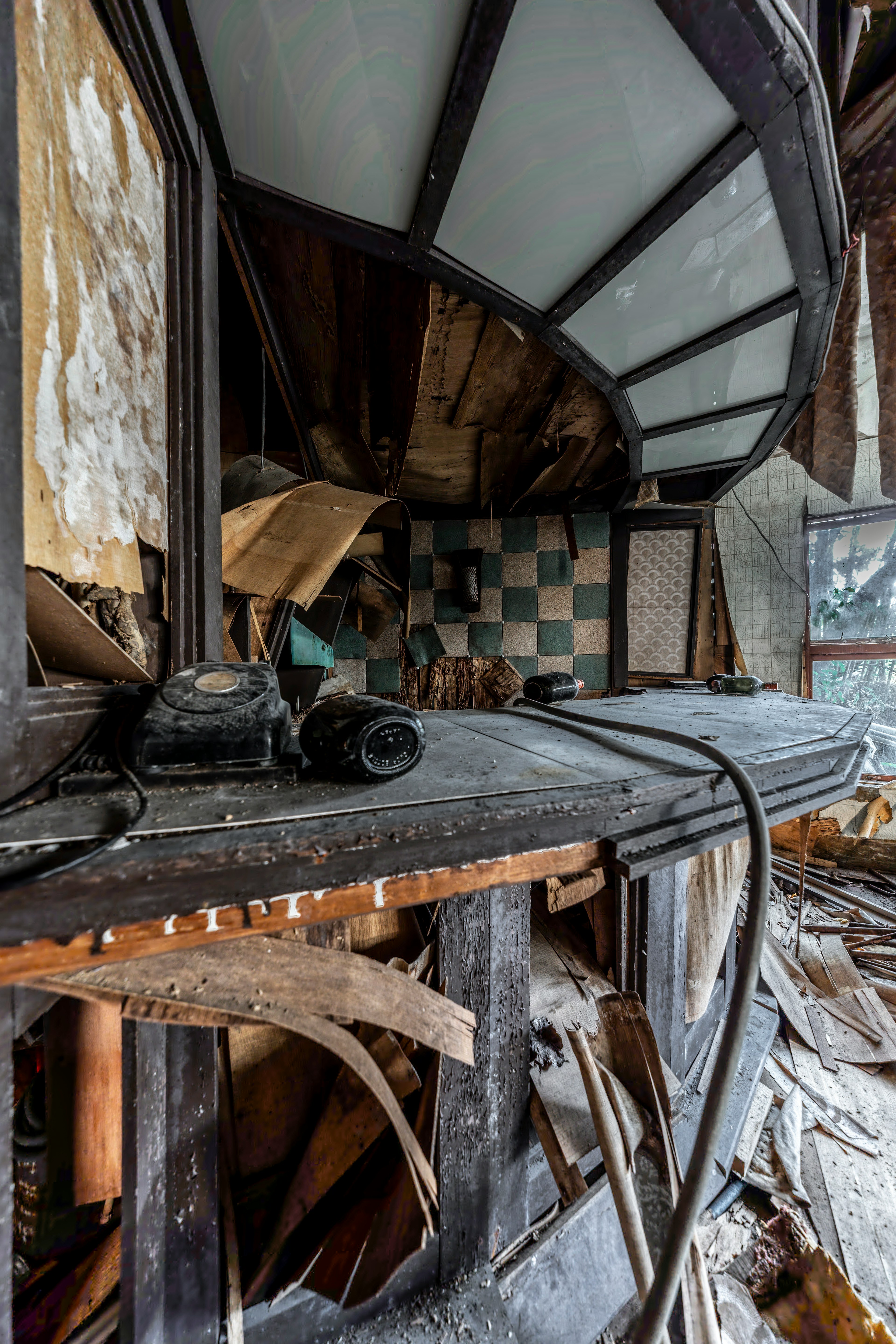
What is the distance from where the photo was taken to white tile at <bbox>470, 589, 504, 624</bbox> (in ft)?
10.1

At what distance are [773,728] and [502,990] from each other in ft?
3.36

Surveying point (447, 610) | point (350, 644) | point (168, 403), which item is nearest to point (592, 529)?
point (447, 610)

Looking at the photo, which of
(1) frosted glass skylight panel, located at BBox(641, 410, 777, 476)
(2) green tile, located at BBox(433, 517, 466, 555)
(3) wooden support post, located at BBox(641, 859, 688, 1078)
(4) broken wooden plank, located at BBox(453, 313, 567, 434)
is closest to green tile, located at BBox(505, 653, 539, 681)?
(2) green tile, located at BBox(433, 517, 466, 555)

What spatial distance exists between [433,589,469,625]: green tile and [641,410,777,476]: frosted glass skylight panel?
1.44 meters

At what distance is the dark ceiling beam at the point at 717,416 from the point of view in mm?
1822

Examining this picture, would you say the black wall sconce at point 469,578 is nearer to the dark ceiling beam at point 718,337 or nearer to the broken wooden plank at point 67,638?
the dark ceiling beam at point 718,337

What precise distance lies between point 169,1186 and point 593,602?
311 centimetres

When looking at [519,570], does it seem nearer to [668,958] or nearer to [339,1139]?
[668,958]

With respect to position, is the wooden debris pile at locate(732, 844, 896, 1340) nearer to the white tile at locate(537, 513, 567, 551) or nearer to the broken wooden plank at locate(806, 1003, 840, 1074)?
the broken wooden plank at locate(806, 1003, 840, 1074)

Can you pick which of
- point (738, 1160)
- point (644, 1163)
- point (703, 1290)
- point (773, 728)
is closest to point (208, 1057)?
point (644, 1163)

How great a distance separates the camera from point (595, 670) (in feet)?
9.86

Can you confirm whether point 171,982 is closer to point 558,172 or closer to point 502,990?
point 502,990

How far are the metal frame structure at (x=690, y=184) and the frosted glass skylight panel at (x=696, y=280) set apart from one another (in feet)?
0.09

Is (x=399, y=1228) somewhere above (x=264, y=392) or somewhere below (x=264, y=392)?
below
